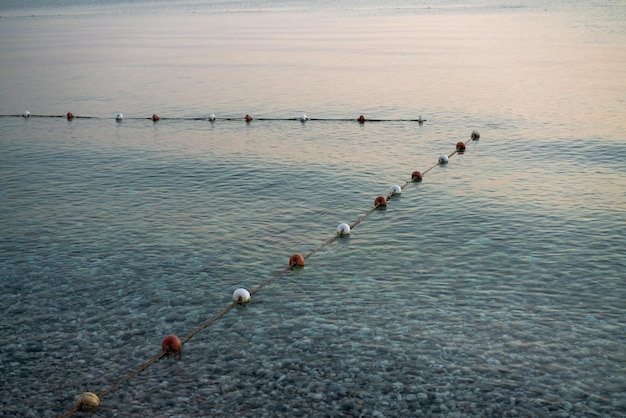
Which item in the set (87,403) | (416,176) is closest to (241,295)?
(87,403)

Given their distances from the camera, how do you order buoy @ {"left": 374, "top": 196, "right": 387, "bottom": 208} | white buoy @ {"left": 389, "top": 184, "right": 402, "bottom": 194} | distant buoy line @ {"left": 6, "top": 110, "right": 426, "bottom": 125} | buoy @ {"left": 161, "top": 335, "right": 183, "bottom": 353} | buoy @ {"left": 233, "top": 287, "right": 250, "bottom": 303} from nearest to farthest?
buoy @ {"left": 161, "top": 335, "right": 183, "bottom": 353}
buoy @ {"left": 233, "top": 287, "right": 250, "bottom": 303}
buoy @ {"left": 374, "top": 196, "right": 387, "bottom": 208}
white buoy @ {"left": 389, "top": 184, "right": 402, "bottom": 194}
distant buoy line @ {"left": 6, "top": 110, "right": 426, "bottom": 125}

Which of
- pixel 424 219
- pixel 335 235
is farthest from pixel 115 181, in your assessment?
pixel 424 219

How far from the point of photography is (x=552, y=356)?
6.99 metres

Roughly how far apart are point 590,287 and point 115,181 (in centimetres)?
884

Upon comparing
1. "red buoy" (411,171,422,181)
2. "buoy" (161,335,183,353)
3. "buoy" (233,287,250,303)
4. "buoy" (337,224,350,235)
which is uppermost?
"red buoy" (411,171,422,181)

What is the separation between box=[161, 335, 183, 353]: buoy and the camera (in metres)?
7.24

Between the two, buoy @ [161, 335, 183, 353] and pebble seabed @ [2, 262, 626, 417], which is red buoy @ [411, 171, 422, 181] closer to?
pebble seabed @ [2, 262, 626, 417]

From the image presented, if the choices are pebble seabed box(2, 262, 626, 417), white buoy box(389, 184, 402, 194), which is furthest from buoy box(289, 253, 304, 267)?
white buoy box(389, 184, 402, 194)

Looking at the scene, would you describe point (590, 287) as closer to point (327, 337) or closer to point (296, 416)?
point (327, 337)

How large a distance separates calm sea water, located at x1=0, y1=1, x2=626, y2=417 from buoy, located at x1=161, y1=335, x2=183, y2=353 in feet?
0.46

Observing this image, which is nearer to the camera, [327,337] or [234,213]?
[327,337]

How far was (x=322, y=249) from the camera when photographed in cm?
1000

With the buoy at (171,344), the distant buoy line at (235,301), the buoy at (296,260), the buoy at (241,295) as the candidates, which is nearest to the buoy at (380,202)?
the distant buoy line at (235,301)

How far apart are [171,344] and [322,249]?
10.8 ft
